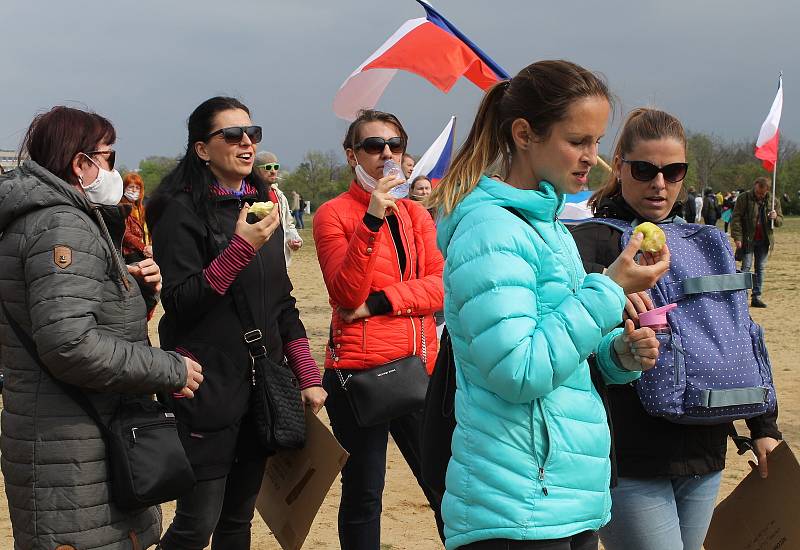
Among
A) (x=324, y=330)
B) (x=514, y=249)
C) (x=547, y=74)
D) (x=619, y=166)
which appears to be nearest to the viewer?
(x=514, y=249)

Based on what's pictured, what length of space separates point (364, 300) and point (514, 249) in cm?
174

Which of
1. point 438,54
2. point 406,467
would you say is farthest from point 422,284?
point 438,54

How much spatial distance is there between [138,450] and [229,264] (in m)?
0.76

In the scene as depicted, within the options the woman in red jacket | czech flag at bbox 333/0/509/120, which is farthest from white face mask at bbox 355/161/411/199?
czech flag at bbox 333/0/509/120

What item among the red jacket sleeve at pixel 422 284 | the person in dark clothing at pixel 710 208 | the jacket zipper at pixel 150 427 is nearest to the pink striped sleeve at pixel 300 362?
the red jacket sleeve at pixel 422 284

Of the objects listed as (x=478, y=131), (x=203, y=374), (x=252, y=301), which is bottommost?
(x=203, y=374)

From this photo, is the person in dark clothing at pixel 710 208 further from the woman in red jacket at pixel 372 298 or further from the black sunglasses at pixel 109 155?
the black sunglasses at pixel 109 155

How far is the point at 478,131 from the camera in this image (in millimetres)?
2236

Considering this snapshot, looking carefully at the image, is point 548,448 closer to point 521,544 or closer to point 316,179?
point 521,544

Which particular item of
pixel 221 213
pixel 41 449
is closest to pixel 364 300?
pixel 221 213

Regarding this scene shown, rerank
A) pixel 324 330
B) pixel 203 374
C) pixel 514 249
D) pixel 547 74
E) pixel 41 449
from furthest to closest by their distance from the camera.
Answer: pixel 324 330, pixel 203 374, pixel 41 449, pixel 547 74, pixel 514 249

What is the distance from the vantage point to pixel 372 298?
3672mm

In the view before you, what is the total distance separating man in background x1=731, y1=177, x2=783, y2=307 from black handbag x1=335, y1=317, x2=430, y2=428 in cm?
1058

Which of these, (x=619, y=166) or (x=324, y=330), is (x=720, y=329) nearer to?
(x=619, y=166)
